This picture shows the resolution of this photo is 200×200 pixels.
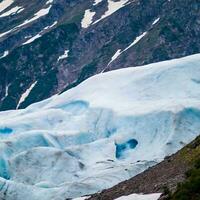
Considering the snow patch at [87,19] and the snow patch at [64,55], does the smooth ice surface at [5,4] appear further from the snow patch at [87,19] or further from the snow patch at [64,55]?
the snow patch at [64,55]

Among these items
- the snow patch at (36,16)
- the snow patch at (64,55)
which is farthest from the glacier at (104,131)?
the snow patch at (36,16)

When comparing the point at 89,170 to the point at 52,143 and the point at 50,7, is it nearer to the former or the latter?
the point at 52,143

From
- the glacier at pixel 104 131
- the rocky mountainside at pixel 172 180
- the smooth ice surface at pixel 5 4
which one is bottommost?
the smooth ice surface at pixel 5 4

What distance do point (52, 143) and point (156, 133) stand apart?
9037mm


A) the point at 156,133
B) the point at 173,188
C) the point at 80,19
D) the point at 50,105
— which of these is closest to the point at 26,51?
the point at 80,19

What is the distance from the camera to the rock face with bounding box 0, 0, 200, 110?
143 metres

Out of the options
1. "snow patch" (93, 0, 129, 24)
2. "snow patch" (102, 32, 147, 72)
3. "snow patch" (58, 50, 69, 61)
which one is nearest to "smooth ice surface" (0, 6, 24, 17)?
"snow patch" (58, 50, 69, 61)

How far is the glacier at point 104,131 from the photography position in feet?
166

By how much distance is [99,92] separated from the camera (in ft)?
208

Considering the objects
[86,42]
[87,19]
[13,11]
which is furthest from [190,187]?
[13,11]

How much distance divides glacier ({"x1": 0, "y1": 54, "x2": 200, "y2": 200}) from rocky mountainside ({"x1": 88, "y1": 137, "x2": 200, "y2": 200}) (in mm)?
15702

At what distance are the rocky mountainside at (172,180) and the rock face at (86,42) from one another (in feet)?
345

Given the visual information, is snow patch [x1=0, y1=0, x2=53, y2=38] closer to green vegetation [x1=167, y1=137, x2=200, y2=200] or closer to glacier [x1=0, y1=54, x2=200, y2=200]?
glacier [x1=0, y1=54, x2=200, y2=200]

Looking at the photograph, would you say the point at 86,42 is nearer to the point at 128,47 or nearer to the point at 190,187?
the point at 128,47
